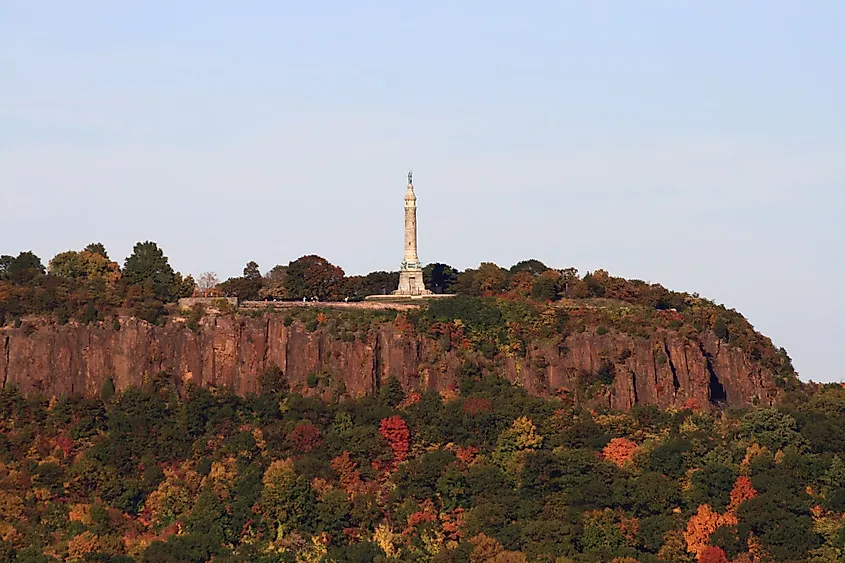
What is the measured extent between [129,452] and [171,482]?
4.51 m

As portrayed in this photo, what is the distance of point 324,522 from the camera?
170 metres

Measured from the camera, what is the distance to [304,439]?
179125mm

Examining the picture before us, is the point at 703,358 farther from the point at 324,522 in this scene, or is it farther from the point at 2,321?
the point at 2,321

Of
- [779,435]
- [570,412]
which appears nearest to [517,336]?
[570,412]

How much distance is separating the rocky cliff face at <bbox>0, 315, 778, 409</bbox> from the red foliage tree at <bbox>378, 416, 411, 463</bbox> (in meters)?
6.90

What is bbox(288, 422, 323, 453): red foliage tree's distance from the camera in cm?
17875

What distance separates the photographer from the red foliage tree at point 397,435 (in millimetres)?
177750

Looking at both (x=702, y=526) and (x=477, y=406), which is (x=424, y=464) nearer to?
(x=477, y=406)

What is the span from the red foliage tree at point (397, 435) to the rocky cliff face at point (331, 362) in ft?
22.6

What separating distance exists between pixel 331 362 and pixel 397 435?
480 inches

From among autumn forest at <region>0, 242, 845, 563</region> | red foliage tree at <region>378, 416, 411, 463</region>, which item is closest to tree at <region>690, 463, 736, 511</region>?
autumn forest at <region>0, 242, 845, 563</region>

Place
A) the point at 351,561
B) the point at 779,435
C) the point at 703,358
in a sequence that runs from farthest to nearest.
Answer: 1. the point at 703,358
2. the point at 779,435
3. the point at 351,561

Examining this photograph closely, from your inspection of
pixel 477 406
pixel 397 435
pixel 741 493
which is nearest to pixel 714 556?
pixel 741 493

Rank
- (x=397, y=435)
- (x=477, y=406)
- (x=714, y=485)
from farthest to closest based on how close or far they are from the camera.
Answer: (x=477, y=406) → (x=397, y=435) → (x=714, y=485)
